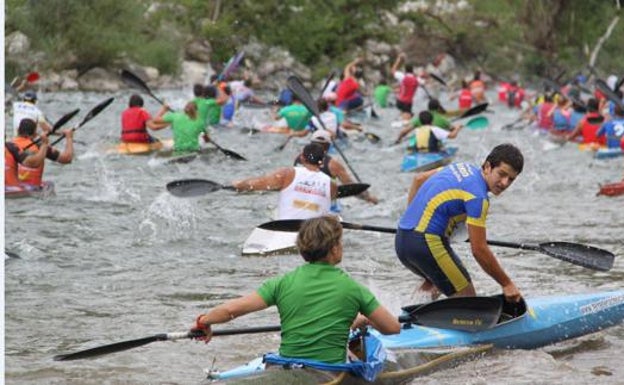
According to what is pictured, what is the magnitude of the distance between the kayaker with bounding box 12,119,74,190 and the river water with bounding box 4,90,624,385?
0.28 meters

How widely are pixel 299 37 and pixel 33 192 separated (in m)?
28.6

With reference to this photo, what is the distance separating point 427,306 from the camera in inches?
249

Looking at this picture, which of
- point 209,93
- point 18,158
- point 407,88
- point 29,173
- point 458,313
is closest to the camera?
point 458,313

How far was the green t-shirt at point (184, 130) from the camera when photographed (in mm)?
16297

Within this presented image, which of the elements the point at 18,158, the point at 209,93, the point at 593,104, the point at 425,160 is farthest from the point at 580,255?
the point at 209,93

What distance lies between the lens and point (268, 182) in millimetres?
9359

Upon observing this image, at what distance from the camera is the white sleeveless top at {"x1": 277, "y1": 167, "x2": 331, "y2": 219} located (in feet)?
31.2

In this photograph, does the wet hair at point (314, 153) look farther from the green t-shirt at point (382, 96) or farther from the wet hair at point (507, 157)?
the green t-shirt at point (382, 96)

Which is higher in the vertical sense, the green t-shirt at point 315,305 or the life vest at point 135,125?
the green t-shirt at point 315,305

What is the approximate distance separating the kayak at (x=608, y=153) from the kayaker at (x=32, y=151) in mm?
8770

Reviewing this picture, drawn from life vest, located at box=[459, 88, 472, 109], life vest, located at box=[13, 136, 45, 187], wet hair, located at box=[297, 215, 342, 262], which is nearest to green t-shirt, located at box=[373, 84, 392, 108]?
life vest, located at box=[459, 88, 472, 109]

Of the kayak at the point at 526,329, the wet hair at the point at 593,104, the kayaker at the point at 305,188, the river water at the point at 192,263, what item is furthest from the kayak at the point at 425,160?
the kayak at the point at 526,329

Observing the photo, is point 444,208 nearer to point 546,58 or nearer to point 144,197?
point 144,197

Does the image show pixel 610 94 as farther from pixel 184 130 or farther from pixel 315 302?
pixel 315 302
